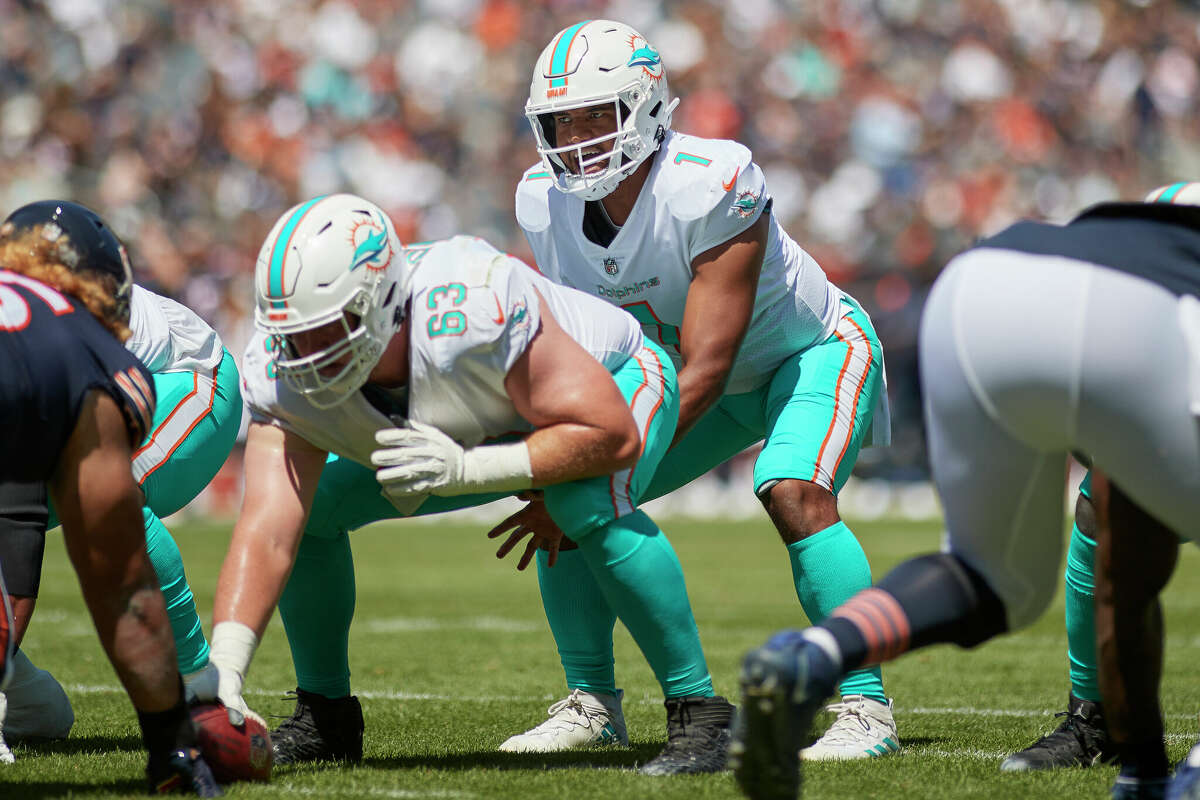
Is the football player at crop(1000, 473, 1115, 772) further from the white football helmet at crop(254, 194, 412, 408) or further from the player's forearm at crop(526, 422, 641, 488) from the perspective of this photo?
the white football helmet at crop(254, 194, 412, 408)

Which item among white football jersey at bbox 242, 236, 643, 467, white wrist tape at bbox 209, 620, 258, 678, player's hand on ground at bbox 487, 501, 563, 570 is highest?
white football jersey at bbox 242, 236, 643, 467

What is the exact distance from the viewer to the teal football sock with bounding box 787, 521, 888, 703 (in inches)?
156

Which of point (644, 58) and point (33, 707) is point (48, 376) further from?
point (644, 58)

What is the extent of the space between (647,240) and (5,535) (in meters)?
1.84

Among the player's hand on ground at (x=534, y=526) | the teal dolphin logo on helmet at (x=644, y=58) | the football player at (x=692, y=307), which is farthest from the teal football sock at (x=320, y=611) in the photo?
the teal dolphin logo on helmet at (x=644, y=58)

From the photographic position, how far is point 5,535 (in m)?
3.56

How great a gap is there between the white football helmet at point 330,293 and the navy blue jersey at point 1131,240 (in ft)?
4.10

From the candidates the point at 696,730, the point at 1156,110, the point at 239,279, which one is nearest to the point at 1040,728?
the point at 696,730

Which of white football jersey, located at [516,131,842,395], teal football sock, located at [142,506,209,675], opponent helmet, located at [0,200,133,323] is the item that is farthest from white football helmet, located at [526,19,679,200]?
teal football sock, located at [142,506,209,675]

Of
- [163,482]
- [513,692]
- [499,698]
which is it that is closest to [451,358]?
[163,482]

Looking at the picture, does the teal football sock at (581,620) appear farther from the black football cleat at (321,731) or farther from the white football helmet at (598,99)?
the white football helmet at (598,99)

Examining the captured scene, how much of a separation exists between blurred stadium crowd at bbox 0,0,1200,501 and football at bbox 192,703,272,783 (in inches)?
437

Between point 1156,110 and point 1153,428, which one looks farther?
point 1156,110

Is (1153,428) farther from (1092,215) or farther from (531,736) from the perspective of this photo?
(531,736)
